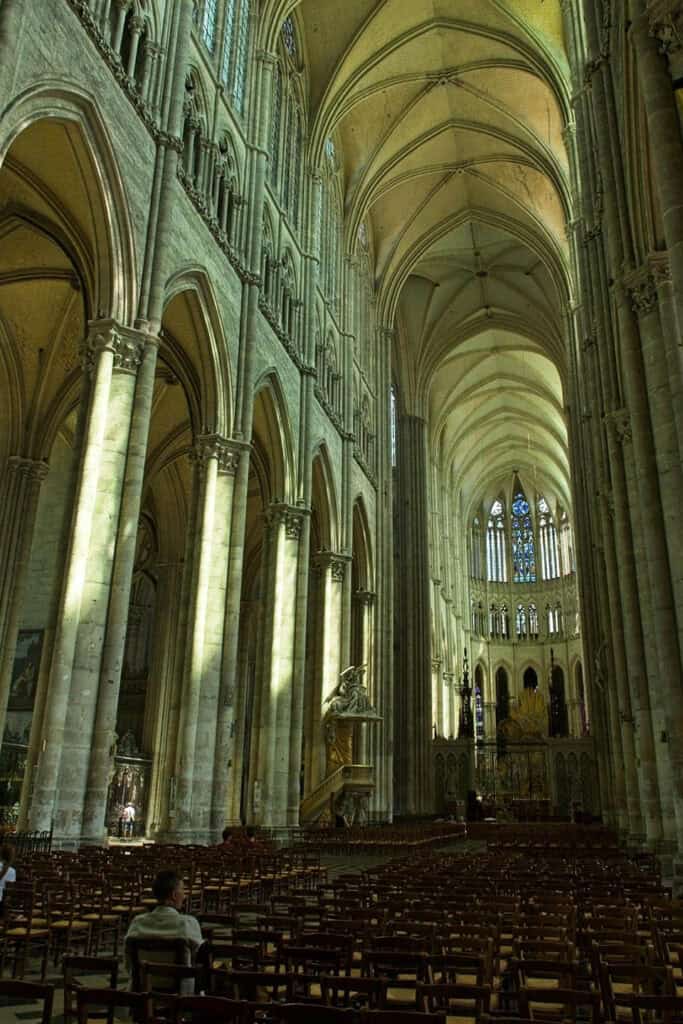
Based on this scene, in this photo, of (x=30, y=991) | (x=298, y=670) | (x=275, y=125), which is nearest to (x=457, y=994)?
(x=30, y=991)

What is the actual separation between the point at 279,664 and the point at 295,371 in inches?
343

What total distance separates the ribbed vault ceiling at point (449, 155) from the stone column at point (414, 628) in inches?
111

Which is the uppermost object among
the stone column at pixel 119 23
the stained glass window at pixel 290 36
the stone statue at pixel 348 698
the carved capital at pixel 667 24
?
the stained glass window at pixel 290 36

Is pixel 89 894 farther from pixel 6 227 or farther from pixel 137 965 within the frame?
pixel 6 227

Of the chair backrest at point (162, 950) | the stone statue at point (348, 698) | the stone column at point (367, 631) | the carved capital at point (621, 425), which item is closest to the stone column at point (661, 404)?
the carved capital at point (621, 425)

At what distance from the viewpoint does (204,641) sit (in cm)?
1858

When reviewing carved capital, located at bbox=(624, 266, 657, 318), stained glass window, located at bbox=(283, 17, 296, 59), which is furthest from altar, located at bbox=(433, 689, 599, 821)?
stained glass window, located at bbox=(283, 17, 296, 59)

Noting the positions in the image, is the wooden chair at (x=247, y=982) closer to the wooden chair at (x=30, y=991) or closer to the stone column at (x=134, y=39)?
the wooden chair at (x=30, y=991)

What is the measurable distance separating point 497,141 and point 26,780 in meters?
31.7

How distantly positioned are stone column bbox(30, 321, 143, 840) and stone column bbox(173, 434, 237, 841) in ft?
15.1

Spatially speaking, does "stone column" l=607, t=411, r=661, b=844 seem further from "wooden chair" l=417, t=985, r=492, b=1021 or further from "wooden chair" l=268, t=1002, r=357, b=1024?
"wooden chair" l=268, t=1002, r=357, b=1024

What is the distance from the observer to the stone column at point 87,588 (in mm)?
12664

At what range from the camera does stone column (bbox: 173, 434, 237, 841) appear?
1747 centimetres

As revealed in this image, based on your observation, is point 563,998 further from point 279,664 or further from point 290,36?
point 290,36
